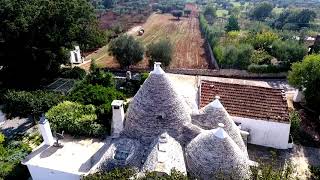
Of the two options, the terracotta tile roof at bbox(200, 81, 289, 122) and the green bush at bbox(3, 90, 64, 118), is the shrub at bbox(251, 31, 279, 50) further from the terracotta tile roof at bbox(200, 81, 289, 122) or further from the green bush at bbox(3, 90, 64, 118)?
the green bush at bbox(3, 90, 64, 118)

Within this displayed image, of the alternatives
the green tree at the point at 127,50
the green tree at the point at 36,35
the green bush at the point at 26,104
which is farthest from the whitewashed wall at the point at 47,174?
the green tree at the point at 127,50

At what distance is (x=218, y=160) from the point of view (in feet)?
47.8

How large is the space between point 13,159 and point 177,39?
40.9 m

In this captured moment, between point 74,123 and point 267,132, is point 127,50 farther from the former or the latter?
point 267,132

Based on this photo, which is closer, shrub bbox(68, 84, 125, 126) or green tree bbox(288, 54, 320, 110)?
shrub bbox(68, 84, 125, 126)

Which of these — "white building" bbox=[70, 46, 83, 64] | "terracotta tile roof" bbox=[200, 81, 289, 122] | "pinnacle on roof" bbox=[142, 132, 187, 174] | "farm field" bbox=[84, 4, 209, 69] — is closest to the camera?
"pinnacle on roof" bbox=[142, 132, 187, 174]

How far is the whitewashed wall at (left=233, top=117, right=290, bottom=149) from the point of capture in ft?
67.1

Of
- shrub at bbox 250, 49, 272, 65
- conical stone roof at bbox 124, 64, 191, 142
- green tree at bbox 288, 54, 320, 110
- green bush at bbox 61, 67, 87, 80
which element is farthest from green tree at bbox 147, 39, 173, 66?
conical stone roof at bbox 124, 64, 191, 142

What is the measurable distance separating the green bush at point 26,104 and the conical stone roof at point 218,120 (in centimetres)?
1181

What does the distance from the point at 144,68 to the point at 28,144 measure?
1808 cm

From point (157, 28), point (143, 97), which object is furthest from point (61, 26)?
point (157, 28)

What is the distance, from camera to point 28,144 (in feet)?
70.4

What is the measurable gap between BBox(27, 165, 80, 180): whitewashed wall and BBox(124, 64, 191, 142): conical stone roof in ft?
13.1

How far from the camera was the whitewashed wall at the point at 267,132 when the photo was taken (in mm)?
20453
